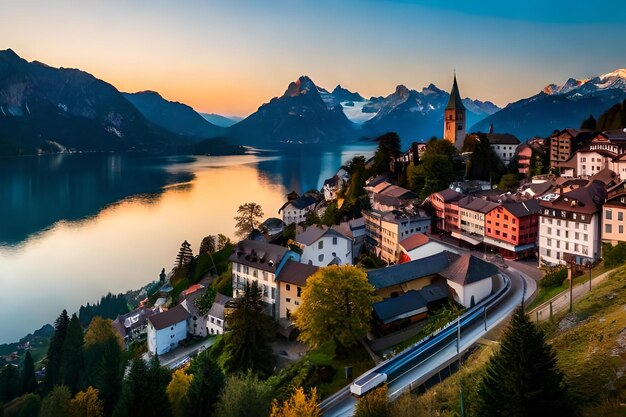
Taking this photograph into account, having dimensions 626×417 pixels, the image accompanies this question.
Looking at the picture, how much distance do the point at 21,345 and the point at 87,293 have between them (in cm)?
921

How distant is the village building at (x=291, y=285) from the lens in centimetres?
2814

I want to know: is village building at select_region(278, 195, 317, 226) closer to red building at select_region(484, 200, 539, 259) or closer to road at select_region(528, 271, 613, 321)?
red building at select_region(484, 200, 539, 259)

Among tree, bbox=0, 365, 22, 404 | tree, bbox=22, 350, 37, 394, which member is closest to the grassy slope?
tree, bbox=22, 350, 37, 394

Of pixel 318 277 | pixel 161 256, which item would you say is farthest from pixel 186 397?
pixel 161 256

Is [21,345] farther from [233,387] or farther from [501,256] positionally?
[501,256]

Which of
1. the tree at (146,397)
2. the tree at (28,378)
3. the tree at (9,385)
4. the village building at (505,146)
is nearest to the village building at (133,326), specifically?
the tree at (28,378)

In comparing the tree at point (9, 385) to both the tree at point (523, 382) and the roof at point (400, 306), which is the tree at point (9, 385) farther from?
the tree at point (523, 382)

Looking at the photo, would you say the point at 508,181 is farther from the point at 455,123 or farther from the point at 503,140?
the point at 455,123

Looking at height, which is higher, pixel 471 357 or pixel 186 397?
pixel 471 357

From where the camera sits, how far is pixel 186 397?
17797 millimetres

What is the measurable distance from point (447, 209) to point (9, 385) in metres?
32.5

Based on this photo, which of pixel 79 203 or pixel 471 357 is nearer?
pixel 471 357

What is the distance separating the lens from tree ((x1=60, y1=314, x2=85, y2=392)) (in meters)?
31.0

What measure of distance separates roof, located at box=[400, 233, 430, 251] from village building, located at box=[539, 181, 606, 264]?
693cm
